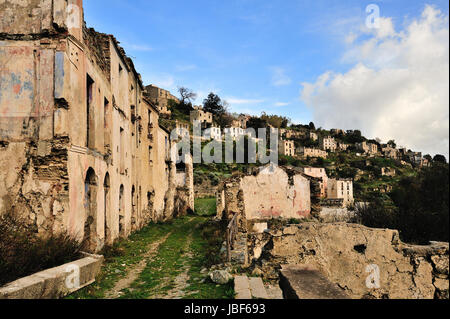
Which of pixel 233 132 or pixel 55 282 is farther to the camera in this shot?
pixel 233 132

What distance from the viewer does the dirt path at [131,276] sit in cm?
675

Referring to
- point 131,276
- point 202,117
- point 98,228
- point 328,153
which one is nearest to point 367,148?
point 328,153

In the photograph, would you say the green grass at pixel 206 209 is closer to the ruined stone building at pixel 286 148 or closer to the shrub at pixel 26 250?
the shrub at pixel 26 250

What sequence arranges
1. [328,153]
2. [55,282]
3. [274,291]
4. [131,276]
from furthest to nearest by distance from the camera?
[328,153]
[131,276]
[274,291]
[55,282]

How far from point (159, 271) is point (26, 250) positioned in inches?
146

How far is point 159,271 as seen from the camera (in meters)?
8.81

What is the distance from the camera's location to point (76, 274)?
6293mm

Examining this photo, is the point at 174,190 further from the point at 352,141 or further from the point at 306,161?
the point at 352,141

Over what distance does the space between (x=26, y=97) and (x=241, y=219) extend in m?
11.7

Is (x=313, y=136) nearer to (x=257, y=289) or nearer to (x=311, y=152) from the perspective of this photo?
(x=311, y=152)

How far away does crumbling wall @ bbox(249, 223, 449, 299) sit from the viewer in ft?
23.0

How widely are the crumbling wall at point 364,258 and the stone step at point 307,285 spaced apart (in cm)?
217

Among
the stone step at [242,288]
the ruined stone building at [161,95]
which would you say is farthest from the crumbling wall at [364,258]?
the ruined stone building at [161,95]
